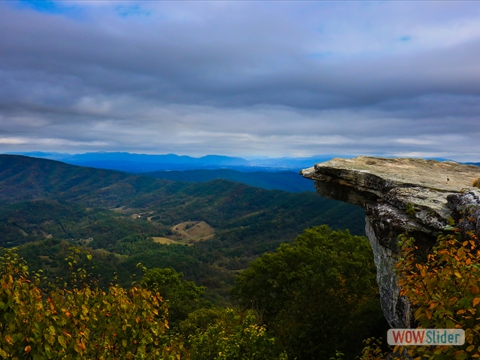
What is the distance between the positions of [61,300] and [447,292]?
852 centimetres

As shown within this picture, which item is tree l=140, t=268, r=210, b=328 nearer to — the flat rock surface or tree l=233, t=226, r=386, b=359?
tree l=233, t=226, r=386, b=359

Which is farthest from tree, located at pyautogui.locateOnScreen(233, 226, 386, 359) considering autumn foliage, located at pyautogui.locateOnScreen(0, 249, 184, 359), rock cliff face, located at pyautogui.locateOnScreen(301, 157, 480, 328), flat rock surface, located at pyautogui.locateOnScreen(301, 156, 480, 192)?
autumn foliage, located at pyautogui.locateOnScreen(0, 249, 184, 359)

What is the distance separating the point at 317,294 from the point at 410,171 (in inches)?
508

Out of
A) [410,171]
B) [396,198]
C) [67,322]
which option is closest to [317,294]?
[410,171]

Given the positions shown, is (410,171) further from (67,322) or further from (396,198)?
(67,322)

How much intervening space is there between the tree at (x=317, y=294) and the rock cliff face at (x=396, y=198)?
8.73m

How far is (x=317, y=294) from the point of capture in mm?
26172

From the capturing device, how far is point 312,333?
23047mm

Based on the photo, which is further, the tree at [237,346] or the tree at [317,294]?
the tree at [317,294]

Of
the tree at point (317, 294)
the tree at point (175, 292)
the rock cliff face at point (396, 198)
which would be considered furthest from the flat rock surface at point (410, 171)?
the tree at point (175, 292)

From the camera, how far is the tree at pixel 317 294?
22.6m

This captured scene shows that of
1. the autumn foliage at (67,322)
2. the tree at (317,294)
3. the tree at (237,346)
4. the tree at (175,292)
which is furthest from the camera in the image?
the tree at (175,292)

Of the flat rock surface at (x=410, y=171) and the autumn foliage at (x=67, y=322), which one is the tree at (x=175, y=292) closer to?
the flat rock surface at (x=410, y=171)

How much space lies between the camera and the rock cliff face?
43.3ft
